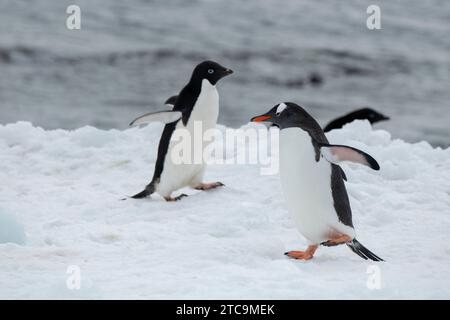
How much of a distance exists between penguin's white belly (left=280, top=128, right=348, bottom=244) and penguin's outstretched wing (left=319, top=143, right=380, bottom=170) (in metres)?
0.05

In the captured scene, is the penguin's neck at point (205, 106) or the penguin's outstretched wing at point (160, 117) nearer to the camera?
the penguin's outstretched wing at point (160, 117)

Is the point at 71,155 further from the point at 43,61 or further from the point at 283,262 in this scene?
the point at 43,61

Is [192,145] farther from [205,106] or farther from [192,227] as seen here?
[192,227]

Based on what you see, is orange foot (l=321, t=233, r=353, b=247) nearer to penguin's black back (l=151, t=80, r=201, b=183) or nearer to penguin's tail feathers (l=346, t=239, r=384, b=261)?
penguin's tail feathers (l=346, t=239, r=384, b=261)

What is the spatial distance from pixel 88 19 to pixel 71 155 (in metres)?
15.7

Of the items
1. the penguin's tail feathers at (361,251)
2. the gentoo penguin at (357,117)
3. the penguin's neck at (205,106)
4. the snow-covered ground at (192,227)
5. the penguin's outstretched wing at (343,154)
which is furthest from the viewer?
the gentoo penguin at (357,117)

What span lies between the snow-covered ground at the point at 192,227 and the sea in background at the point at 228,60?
725 cm

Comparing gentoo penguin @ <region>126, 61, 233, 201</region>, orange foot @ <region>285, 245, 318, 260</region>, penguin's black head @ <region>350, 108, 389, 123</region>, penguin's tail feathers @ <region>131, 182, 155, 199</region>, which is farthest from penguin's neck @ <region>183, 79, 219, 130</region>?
penguin's black head @ <region>350, 108, 389, 123</region>

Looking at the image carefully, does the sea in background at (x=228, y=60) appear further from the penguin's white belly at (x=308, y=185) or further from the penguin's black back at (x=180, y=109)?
the penguin's white belly at (x=308, y=185)

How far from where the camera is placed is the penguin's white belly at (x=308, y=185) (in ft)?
13.8

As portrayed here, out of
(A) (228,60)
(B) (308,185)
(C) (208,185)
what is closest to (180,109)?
(C) (208,185)

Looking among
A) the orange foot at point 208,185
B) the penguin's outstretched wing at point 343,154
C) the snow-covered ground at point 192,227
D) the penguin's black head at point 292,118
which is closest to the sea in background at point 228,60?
the snow-covered ground at point 192,227

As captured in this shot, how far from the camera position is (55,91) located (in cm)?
1631

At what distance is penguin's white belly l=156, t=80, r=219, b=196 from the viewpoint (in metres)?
5.48
